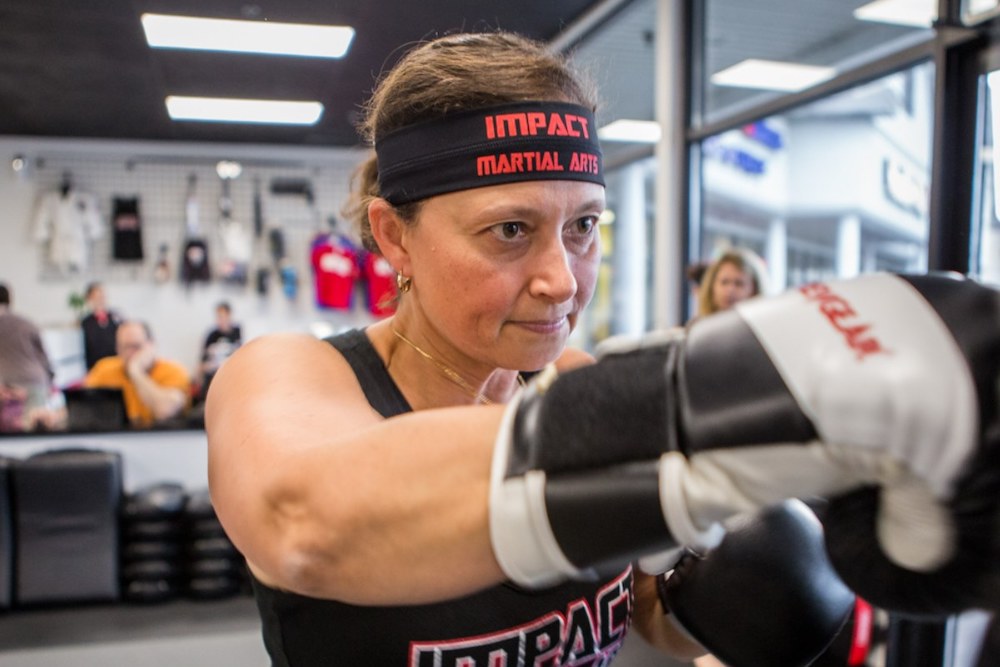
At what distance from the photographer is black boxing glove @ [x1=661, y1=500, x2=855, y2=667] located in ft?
3.02

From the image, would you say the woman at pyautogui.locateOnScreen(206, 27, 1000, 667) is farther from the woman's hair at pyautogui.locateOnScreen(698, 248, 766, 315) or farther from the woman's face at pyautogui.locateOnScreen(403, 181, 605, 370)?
the woman's hair at pyautogui.locateOnScreen(698, 248, 766, 315)

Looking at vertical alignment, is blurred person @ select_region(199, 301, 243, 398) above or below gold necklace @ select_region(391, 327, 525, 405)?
below

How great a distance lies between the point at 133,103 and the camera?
489cm

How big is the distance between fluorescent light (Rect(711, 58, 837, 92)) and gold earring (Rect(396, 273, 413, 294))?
103 inches

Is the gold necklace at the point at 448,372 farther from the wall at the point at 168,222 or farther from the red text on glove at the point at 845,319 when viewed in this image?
the wall at the point at 168,222

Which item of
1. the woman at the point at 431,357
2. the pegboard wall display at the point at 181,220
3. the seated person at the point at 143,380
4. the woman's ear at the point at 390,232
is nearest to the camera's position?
the woman at the point at 431,357

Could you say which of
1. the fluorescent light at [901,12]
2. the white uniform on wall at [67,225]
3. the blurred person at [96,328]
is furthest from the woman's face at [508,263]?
the white uniform on wall at [67,225]

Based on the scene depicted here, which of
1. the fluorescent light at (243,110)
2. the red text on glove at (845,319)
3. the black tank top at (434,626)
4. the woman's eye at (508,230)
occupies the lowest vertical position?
the black tank top at (434,626)

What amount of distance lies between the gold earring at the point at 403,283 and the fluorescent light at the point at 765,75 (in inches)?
103

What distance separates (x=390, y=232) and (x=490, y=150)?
0.20 meters

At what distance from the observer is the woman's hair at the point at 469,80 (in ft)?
2.92

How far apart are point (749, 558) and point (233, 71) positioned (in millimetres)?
3607

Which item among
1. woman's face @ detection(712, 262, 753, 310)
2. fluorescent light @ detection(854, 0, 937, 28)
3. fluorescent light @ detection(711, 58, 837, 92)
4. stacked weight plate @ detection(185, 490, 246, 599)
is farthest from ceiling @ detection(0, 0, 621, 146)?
stacked weight plate @ detection(185, 490, 246, 599)

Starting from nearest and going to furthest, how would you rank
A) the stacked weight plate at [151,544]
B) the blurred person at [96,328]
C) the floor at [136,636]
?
the floor at [136,636]
the stacked weight plate at [151,544]
the blurred person at [96,328]
